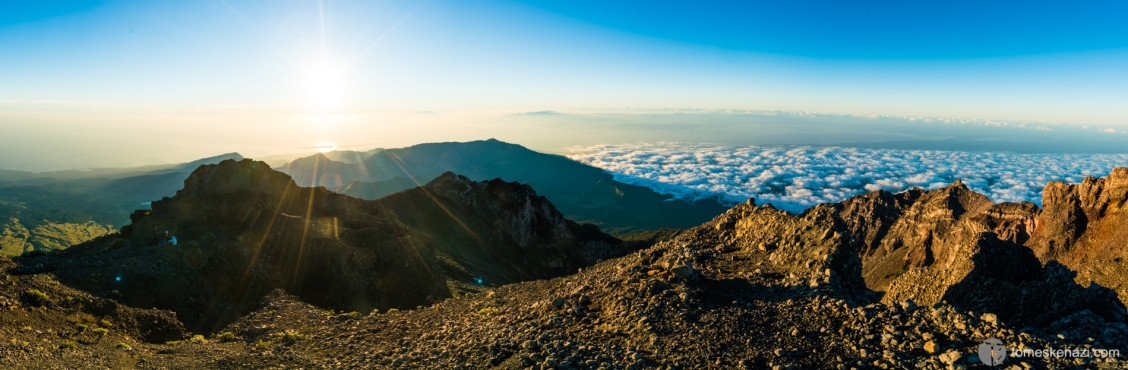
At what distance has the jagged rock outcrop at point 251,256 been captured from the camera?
2358 centimetres

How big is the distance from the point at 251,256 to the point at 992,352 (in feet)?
121

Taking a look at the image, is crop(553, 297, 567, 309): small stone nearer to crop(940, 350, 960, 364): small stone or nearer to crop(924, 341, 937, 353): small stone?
crop(924, 341, 937, 353): small stone

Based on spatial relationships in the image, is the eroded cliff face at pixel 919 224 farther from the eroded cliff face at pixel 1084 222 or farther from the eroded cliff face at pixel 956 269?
the eroded cliff face at pixel 956 269

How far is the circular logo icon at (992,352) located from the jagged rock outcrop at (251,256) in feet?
101

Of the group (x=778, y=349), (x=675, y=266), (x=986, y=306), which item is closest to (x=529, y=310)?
(x=675, y=266)

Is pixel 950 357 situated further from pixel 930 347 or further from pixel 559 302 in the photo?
pixel 559 302

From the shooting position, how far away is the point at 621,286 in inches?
638

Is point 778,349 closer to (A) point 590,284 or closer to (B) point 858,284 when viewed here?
(A) point 590,284

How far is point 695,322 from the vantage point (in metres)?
12.7

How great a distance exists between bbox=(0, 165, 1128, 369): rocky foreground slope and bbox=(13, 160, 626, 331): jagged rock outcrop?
248cm

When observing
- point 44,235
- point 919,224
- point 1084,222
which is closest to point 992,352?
point 1084,222

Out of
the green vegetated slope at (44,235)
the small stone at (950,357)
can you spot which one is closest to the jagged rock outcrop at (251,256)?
the small stone at (950,357)

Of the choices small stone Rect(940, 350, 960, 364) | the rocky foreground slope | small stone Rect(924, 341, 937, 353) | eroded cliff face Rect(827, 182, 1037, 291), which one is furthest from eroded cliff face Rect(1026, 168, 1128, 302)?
small stone Rect(940, 350, 960, 364)

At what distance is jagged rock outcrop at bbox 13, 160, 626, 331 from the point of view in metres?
23.6
